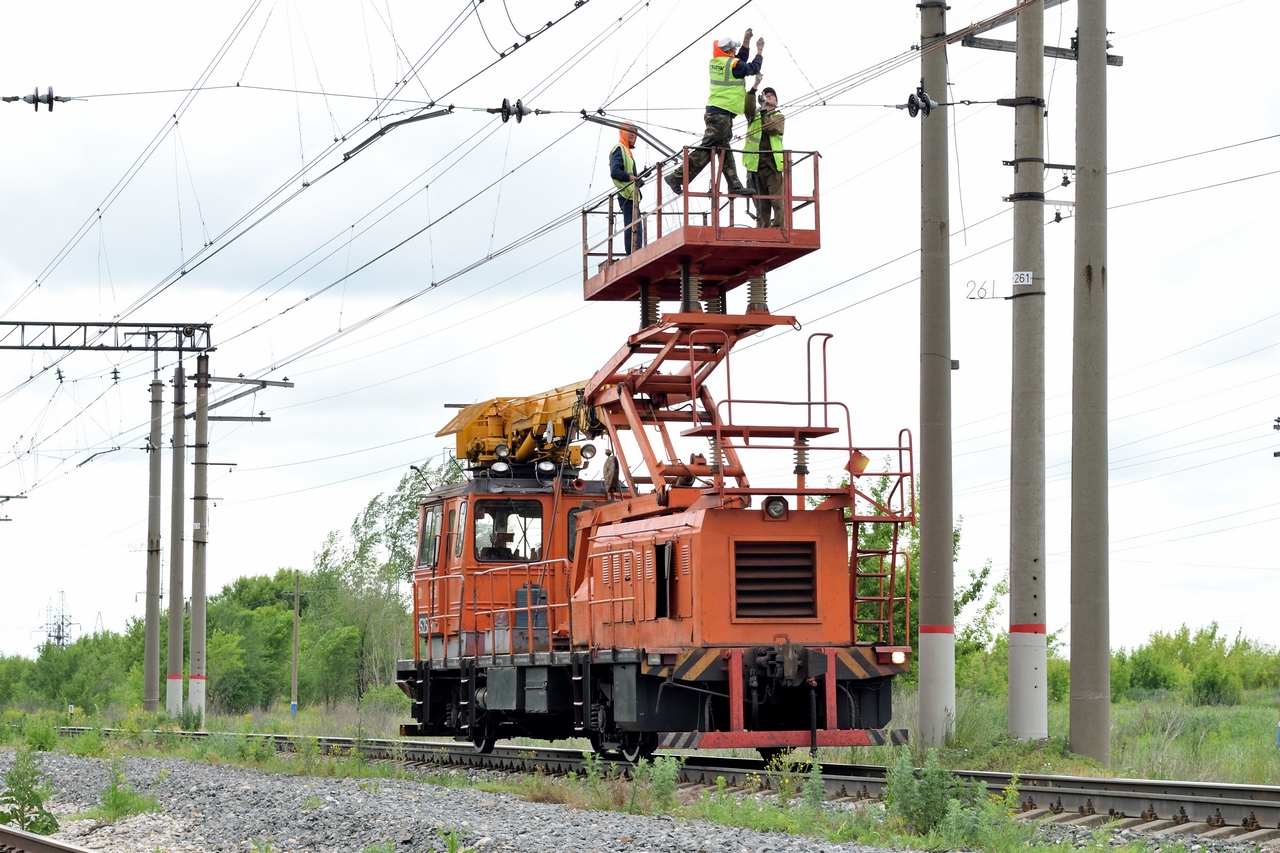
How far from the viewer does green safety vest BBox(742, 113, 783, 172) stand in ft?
51.4

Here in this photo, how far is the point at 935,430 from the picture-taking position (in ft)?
58.0

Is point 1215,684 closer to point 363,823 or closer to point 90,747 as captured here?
point 90,747

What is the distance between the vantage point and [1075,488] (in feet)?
51.7

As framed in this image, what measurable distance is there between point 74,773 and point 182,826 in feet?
23.1

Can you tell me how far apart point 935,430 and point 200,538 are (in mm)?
23328

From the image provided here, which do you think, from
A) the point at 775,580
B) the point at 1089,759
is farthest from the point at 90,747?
the point at 1089,759

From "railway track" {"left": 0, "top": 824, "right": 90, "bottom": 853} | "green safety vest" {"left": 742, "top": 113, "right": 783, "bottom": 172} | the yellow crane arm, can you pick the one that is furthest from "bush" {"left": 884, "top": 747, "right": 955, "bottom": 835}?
the yellow crane arm

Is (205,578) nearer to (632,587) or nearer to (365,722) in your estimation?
(365,722)

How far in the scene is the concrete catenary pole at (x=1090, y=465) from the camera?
51.1ft

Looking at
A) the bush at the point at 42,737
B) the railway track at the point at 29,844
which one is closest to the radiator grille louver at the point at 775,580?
the railway track at the point at 29,844

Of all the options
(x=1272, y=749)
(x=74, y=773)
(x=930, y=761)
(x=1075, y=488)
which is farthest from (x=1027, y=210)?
(x=74, y=773)

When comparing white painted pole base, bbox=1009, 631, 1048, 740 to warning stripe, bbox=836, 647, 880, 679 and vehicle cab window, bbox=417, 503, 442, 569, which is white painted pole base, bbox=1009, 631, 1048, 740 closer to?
warning stripe, bbox=836, 647, 880, 679

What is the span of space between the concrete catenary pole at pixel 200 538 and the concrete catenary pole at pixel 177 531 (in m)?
1.00

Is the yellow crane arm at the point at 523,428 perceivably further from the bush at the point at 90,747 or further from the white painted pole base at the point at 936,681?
the bush at the point at 90,747
